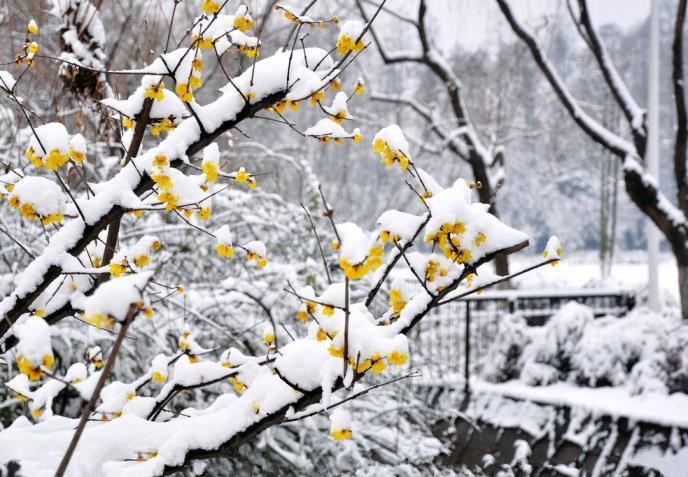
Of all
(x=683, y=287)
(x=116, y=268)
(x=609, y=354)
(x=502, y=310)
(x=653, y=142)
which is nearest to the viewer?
(x=116, y=268)

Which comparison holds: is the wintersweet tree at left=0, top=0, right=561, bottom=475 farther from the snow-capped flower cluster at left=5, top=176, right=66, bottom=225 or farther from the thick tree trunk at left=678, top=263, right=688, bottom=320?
the thick tree trunk at left=678, top=263, right=688, bottom=320

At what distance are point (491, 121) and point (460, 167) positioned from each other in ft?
14.9

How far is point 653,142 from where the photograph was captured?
8.09 meters

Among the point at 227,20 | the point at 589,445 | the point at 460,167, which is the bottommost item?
the point at 589,445

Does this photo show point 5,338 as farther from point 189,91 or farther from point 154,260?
point 154,260

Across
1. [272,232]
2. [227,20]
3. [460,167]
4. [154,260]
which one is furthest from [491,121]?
[227,20]

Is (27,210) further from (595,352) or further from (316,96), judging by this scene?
(595,352)

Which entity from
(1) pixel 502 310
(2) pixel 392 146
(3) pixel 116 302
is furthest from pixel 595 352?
(3) pixel 116 302

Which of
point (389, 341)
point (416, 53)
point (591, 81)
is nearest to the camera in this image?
point (389, 341)

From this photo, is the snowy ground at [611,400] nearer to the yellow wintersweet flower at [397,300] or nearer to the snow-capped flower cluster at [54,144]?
the yellow wintersweet flower at [397,300]

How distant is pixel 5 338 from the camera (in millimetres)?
1688

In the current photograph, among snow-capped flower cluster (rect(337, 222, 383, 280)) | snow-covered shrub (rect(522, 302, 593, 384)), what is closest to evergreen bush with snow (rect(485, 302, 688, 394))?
snow-covered shrub (rect(522, 302, 593, 384))

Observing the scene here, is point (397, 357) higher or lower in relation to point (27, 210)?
lower

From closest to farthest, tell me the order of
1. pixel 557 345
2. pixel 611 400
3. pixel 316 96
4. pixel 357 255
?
pixel 357 255
pixel 316 96
pixel 611 400
pixel 557 345
